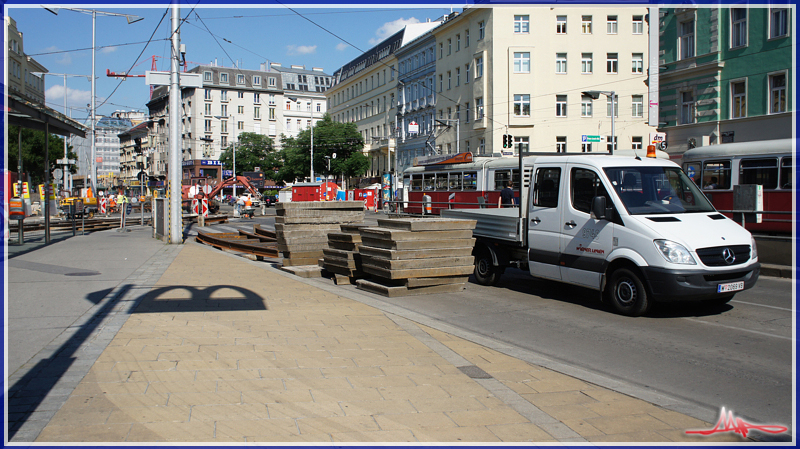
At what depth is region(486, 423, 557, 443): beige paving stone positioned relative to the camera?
160 inches

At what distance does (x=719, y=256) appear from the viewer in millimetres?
7996

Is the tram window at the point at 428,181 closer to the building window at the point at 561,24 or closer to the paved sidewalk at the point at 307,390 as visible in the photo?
the building window at the point at 561,24

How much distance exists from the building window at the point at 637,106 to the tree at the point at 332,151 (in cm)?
2969

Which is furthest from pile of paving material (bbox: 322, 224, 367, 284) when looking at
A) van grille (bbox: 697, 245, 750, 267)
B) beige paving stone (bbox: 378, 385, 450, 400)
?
beige paving stone (bbox: 378, 385, 450, 400)

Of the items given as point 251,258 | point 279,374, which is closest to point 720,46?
point 251,258

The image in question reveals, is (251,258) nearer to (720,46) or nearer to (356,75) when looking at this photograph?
(720,46)

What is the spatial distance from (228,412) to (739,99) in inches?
1275

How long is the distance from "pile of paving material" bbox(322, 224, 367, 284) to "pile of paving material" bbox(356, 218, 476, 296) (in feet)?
1.74

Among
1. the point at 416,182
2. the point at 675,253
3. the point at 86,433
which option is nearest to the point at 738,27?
the point at 416,182

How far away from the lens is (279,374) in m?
5.35

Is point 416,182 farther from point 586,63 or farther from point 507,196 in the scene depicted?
point 586,63

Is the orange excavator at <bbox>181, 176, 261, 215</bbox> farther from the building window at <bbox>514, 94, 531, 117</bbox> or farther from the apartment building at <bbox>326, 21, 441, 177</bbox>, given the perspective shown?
the apartment building at <bbox>326, 21, 441, 177</bbox>

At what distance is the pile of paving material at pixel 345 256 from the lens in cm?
1141

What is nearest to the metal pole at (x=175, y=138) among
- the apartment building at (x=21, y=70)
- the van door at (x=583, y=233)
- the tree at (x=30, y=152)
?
the van door at (x=583, y=233)
